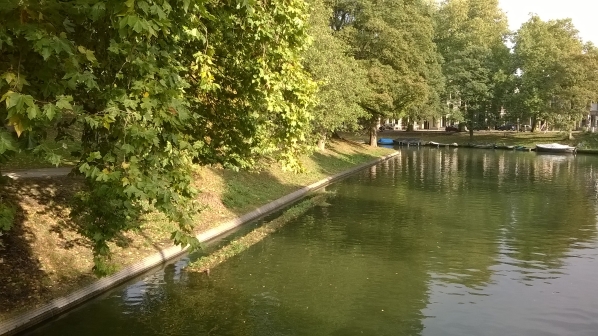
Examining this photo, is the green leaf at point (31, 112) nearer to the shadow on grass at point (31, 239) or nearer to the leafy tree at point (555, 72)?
the shadow on grass at point (31, 239)

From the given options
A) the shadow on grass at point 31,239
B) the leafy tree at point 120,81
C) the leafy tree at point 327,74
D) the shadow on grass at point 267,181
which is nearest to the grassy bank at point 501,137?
the shadow on grass at point 267,181

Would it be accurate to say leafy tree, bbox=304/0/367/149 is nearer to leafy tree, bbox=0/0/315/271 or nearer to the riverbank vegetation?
the riverbank vegetation

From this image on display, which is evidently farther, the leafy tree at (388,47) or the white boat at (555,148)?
Answer: the white boat at (555,148)

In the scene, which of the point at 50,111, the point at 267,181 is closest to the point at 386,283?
the point at 50,111

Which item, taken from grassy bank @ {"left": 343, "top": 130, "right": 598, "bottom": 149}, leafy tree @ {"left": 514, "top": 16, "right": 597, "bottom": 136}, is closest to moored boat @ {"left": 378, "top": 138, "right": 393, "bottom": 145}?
grassy bank @ {"left": 343, "top": 130, "right": 598, "bottom": 149}

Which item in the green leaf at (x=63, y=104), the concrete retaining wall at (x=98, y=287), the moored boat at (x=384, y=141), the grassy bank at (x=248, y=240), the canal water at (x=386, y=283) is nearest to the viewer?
the green leaf at (x=63, y=104)

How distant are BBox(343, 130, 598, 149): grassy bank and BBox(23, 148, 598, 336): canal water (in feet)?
170

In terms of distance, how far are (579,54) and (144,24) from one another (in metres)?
80.4

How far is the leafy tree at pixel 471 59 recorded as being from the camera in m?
83.9

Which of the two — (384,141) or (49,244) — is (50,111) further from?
(384,141)

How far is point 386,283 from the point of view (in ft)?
47.3

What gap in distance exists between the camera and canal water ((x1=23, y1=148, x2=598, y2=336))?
454 inches

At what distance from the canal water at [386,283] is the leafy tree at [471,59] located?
5963cm

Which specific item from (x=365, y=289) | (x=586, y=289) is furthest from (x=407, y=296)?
(x=586, y=289)
